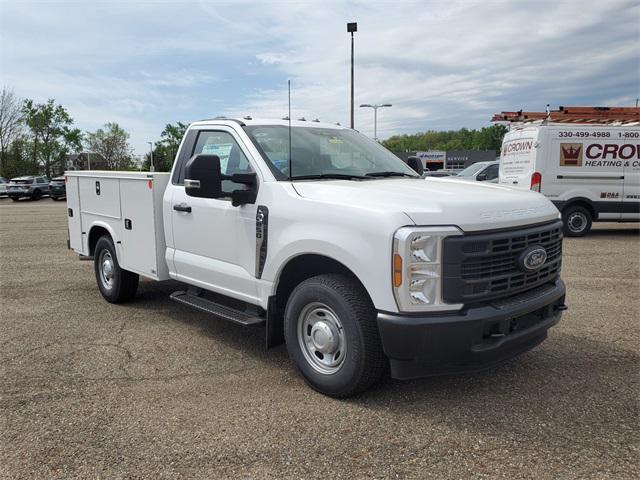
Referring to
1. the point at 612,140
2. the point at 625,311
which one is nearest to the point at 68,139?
the point at 612,140

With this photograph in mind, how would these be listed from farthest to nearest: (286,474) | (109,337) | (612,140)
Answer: (612,140), (109,337), (286,474)

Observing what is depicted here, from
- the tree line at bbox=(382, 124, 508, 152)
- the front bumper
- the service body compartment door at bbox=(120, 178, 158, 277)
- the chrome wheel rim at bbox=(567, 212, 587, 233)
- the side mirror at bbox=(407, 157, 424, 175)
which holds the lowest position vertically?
the chrome wheel rim at bbox=(567, 212, 587, 233)

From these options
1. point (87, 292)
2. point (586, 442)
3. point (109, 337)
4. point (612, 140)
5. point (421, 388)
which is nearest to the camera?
point (586, 442)

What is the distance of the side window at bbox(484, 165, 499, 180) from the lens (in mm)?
15750

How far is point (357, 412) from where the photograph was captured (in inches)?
140

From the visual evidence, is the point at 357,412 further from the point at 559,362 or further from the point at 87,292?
the point at 87,292

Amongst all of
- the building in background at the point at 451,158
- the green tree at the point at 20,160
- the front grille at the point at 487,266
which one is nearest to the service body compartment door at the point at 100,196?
the front grille at the point at 487,266

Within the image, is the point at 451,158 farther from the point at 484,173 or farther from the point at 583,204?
the point at 583,204

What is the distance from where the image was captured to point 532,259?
356 cm

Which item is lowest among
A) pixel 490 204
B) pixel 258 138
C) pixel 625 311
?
pixel 625 311

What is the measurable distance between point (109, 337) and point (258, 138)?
7.80 ft

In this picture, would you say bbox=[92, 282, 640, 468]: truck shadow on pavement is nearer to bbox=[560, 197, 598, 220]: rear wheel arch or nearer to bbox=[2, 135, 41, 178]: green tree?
bbox=[560, 197, 598, 220]: rear wheel arch

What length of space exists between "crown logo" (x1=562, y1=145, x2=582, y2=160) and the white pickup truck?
317 inches

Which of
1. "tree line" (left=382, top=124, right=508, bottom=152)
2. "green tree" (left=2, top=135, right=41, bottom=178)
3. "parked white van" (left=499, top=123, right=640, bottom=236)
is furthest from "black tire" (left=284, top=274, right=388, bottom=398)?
"tree line" (left=382, top=124, right=508, bottom=152)
